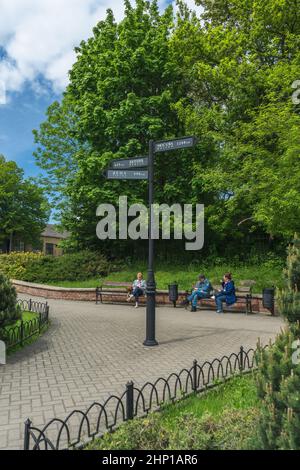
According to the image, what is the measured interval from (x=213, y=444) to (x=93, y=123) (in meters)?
18.4

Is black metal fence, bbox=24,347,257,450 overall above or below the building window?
below

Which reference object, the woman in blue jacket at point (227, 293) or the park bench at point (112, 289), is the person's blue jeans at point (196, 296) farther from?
the park bench at point (112, 289)

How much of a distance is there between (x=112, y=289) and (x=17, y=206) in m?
27.3

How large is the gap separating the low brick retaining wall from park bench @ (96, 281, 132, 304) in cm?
5

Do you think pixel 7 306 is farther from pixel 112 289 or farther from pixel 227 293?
pixel 112 289

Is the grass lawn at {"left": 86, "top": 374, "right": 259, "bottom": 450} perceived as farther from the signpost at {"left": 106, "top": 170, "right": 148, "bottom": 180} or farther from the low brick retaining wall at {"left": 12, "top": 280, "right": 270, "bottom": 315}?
the low brick retaining wall at {"left": 12, "top": 280, "right": 270, "bottom": 315}

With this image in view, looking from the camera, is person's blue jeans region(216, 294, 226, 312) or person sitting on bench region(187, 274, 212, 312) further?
person sitting on bench region(187, 274, 212, 312)

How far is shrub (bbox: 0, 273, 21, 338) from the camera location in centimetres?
719

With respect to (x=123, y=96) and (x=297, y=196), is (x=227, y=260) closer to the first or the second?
(x=297, y=196)

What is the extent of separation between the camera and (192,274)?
58.4 feet

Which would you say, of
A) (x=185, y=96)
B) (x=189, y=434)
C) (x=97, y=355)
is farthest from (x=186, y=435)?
(x=185, y=96)

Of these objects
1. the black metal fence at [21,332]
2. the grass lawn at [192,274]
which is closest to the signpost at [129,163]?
the black metal fence at [21,332]

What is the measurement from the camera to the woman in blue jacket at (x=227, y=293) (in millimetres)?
13469

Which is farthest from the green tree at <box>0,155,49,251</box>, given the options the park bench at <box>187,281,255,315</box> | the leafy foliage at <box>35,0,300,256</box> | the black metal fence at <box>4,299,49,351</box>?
the black metal fence at <box>4,299,49,351</box>
